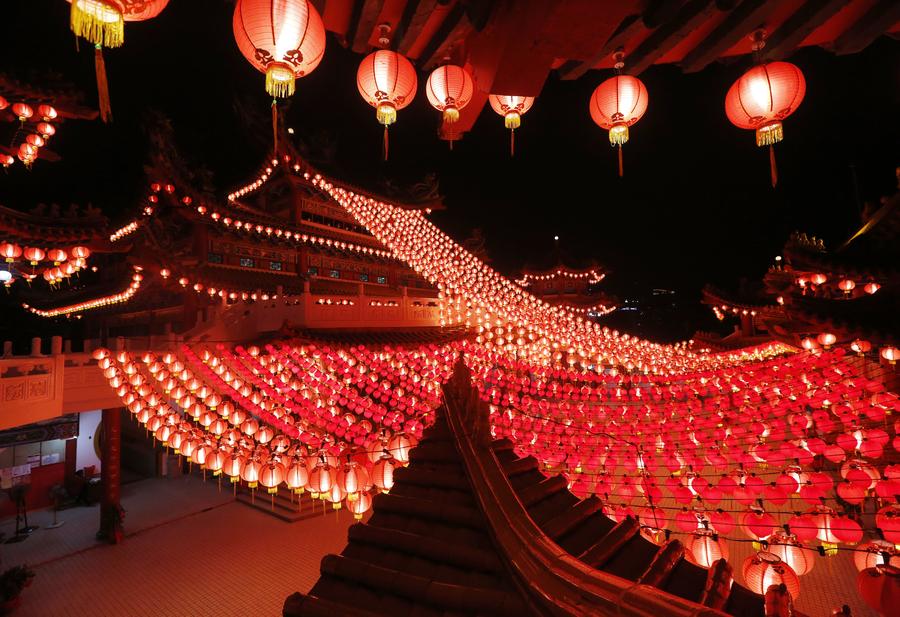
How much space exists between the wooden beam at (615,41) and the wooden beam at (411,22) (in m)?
1.12

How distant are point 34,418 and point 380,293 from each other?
11605mm

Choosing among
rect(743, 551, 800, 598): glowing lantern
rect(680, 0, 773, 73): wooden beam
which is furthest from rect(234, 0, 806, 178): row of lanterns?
rect(743, 551, 800, 598): glowing lantern

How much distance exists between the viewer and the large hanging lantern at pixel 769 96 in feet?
11.3

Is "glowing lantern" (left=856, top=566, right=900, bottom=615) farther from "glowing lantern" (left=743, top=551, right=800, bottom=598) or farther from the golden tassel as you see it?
the golden tassel

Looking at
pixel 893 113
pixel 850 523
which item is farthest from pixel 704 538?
pixel 893 113

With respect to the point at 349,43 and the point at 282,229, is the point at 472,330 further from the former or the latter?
the point at 349,43

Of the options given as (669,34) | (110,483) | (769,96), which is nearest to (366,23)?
(669,34)

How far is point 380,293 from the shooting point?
1805 cm

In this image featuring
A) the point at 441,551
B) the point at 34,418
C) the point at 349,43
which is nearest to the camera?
the point at 441,551

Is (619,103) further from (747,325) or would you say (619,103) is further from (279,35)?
(747,325)

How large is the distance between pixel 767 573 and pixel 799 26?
12.7ft

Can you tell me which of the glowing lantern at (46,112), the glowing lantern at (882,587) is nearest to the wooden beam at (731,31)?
the glowing lantern at (882,587)

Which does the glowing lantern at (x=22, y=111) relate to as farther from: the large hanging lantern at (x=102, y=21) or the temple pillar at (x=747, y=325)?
the temple pillar at (x=747, y=325)

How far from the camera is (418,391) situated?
417 inches
